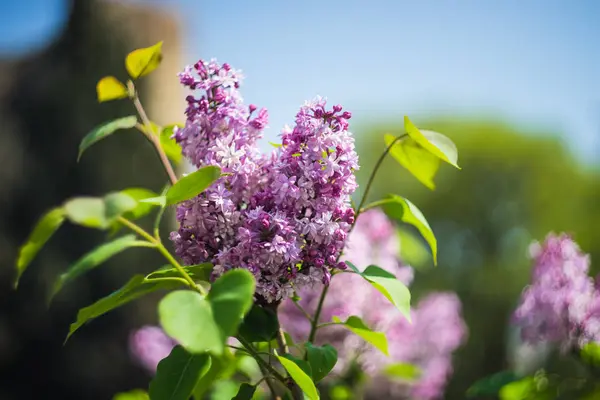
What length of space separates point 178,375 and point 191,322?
18 centimetres

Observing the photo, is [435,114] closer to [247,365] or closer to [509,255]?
[509,255]

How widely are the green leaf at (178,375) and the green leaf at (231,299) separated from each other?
0.14 metres

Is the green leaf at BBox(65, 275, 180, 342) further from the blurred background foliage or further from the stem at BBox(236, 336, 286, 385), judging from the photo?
the blurred background foliage

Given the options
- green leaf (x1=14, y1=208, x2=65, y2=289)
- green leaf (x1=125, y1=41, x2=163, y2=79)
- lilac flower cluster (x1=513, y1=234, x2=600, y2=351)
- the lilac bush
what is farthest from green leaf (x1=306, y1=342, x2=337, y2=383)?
lilac flower cluster (x1=513, y1=234, x2=600, y2=351)

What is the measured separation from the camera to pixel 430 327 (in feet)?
7.61

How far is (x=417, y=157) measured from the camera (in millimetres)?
921

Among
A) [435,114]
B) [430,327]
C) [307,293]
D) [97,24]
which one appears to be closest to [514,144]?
[435,114]

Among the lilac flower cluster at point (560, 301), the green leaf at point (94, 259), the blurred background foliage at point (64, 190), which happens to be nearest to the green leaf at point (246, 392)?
the green leaf at point (94, 259)

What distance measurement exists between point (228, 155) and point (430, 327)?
171cm

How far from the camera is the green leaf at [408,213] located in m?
0.85

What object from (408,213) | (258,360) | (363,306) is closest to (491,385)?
(363,306)

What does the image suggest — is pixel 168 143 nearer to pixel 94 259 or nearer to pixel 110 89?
pixel 110 89

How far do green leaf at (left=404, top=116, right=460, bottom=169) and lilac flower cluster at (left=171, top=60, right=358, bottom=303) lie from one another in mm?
95

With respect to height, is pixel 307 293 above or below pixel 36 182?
above
